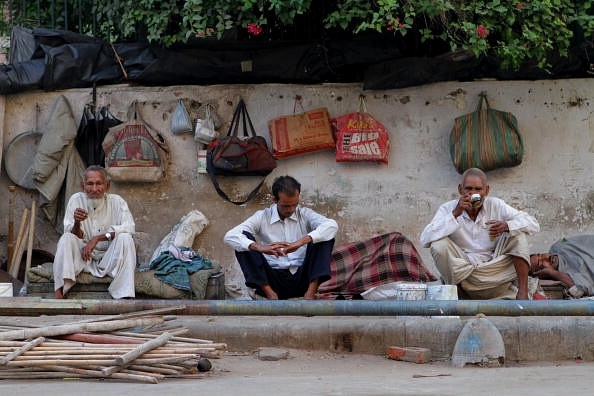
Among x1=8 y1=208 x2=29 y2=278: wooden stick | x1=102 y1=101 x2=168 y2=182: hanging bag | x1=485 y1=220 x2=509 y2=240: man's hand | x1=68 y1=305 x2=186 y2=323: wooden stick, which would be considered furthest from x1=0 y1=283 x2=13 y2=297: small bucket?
x1=485 y1=220 x2=509 y2=240: man's hand

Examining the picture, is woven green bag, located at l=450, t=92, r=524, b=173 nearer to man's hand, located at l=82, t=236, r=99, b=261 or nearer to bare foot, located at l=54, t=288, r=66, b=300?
man's hand, located at l=82, t=236, r=99, b=261

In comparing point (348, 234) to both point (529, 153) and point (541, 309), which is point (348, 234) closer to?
point (529, 153)

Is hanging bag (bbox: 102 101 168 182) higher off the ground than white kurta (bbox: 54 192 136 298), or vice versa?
hanging bag (bbox: 102 101 168 182)

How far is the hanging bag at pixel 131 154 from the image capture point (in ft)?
35.2

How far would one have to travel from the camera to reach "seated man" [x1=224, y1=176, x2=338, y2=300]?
8.74m

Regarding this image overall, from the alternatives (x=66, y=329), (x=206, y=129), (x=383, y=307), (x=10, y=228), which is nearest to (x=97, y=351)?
(x=66, y=329)

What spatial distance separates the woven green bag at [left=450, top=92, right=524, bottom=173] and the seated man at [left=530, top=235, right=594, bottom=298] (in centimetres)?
86

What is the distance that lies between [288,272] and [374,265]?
4.14 ft

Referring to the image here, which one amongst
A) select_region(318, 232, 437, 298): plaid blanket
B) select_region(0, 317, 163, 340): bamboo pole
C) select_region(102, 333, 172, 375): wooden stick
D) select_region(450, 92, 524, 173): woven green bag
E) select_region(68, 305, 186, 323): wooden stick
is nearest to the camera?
select_region(102, 333, 172, 375): wooden stick

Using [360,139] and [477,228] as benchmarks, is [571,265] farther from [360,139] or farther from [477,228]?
[360,139]

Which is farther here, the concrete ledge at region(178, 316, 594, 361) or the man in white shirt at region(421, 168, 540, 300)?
the man in white shirt at region(421, 168, 540, 300)

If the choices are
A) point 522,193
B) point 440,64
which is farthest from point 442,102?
point 522,193

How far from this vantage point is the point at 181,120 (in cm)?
1088

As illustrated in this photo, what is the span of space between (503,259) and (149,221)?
11.3ft
